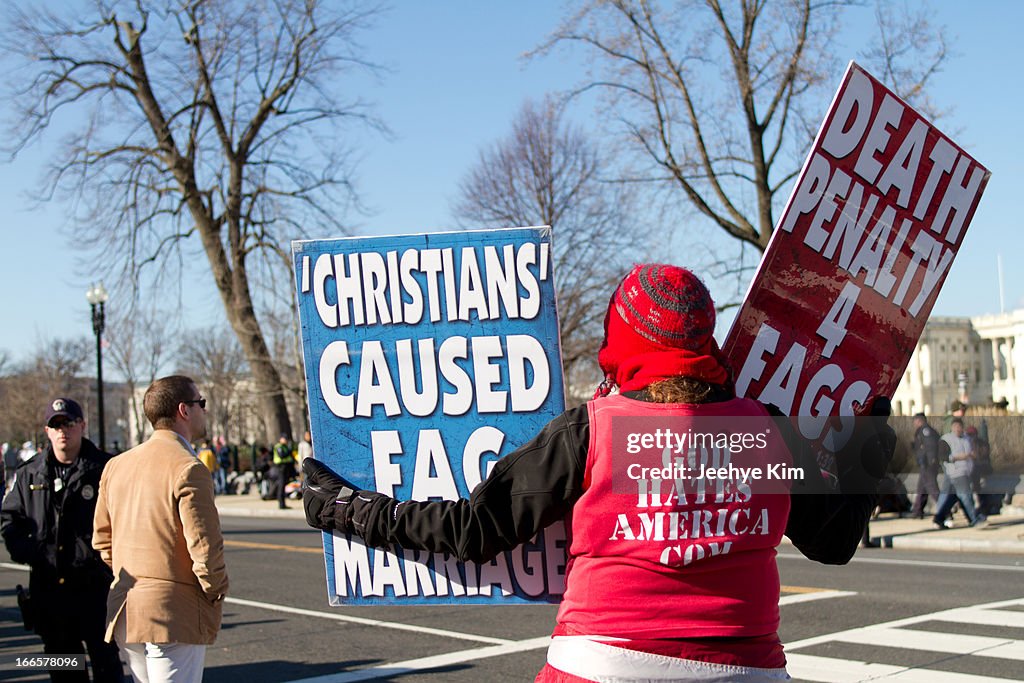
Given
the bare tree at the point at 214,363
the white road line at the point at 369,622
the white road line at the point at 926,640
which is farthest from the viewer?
the bare tree at the point at 214,363

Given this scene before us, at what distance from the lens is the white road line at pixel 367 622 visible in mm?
8688

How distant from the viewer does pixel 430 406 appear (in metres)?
3.00

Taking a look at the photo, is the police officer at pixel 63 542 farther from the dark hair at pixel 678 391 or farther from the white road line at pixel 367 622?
the dark hair at pixel 678 391

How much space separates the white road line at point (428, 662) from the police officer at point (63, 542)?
190cm

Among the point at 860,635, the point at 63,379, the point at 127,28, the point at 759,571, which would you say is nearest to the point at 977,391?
the point at 860,635

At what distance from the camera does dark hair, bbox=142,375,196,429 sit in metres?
4.58

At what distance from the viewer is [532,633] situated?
8836 mm

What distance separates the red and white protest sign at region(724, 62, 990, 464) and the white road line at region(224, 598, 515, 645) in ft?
19.8

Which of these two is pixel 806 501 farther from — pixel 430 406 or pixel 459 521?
pixel 430 406

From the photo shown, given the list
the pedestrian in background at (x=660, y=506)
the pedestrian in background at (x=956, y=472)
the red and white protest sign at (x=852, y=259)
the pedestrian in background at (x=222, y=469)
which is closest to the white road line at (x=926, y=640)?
the pedestrian in background at (x=956, y=472)

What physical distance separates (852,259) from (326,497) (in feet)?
5.14

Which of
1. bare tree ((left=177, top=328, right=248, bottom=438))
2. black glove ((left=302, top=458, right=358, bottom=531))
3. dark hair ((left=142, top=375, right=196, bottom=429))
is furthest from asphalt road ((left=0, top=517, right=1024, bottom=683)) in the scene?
bare tree ((left=177, top=328, right=248, bottom=438))

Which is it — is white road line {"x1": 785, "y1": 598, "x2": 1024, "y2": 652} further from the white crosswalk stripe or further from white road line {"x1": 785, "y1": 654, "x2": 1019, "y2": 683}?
white road line {"x1": 785, "y1": 654, "x2": 1019, "y2": 683}

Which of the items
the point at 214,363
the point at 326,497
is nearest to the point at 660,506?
the point at 326,497
